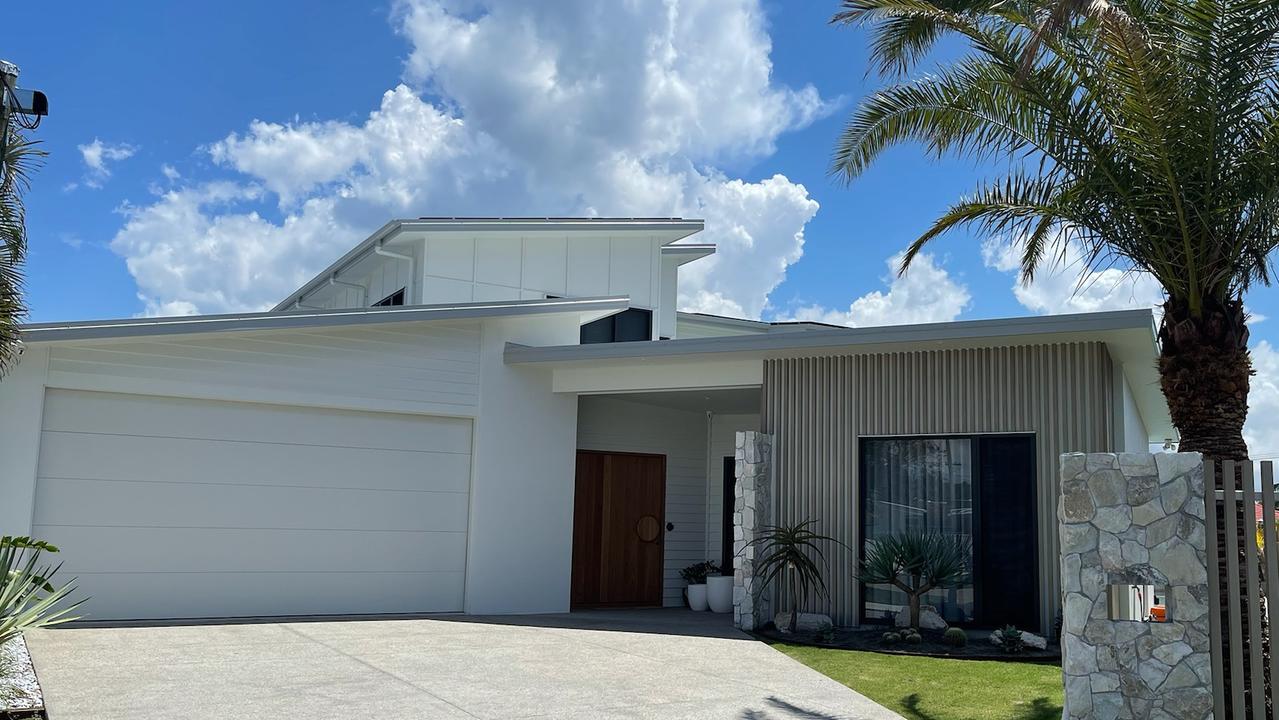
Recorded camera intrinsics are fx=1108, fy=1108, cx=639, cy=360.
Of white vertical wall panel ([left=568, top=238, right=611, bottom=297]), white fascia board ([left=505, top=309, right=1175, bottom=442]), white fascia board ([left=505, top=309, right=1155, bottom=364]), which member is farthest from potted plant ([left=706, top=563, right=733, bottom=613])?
white vertical wall panel ([left=568, top=238, right=611, bottom=297])

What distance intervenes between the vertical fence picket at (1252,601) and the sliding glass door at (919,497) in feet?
17.1

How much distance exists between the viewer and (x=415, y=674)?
873 cm

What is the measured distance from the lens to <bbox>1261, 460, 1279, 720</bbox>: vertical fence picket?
6613 mm

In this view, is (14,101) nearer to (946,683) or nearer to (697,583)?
(946,683)

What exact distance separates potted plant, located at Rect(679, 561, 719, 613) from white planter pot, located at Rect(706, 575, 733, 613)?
0.15m

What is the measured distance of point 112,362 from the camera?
1136cm

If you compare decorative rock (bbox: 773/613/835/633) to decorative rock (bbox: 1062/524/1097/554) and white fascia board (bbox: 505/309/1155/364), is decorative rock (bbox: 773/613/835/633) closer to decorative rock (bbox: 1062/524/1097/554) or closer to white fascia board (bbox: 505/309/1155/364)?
white fascia board (bbox: 505/309/1155/364)

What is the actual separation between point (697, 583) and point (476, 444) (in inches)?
168

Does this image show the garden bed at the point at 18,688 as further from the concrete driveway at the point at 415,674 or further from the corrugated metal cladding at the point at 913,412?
the corrugated metal cladding at the point at 913,412

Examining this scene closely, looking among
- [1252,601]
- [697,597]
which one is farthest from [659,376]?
[1252,601]

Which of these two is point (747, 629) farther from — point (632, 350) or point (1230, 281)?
point (1230, 281)

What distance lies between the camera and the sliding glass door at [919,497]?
472 inches

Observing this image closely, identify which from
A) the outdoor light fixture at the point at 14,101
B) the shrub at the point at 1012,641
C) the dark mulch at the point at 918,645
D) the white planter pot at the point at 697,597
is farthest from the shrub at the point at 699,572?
the outdoor light fixture at the point at 14,101

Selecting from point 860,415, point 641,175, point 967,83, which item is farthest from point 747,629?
point 641,175
